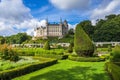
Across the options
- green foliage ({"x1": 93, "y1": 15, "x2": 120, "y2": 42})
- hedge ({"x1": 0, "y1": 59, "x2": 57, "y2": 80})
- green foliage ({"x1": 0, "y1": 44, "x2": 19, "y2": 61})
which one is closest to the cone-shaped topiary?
hedge ({"x1": 0, "y1": 59, "x2": 57, "y2": 80})

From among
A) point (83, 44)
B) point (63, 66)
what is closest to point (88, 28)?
point (83, 44)

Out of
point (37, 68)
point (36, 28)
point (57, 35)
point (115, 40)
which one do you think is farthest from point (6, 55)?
point (36, 28)

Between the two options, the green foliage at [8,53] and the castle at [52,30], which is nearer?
the green foliage at [8,53]

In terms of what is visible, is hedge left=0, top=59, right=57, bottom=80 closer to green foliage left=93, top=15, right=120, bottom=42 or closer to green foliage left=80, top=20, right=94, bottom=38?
green foliage left=93, top=15, right=120, bottom=42

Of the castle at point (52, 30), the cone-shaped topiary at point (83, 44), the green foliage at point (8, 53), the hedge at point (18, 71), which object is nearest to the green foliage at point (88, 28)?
the castle at point (52, 30)

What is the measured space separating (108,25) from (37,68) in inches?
2362

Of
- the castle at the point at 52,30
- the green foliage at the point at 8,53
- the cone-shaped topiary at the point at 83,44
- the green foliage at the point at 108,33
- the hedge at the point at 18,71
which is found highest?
the castle at the point at 52,30

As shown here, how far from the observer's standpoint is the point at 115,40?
70562 millimetres

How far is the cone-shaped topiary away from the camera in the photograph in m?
22.3

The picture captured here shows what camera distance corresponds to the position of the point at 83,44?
2253cm

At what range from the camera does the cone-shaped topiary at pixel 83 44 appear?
22.3 m

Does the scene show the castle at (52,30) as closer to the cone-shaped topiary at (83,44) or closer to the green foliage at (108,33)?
the green foliage at (108,33)

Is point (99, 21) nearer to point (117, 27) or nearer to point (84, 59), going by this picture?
point (117, 27)

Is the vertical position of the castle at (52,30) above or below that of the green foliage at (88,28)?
above
